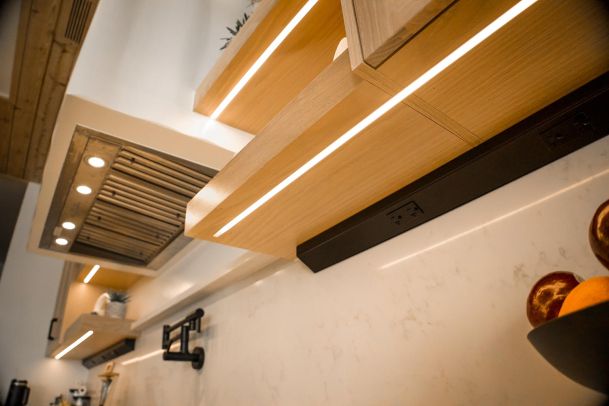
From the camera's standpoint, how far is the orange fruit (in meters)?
0.46

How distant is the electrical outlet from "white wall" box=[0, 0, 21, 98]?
1.50 m

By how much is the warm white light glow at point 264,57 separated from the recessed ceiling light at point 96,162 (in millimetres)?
452

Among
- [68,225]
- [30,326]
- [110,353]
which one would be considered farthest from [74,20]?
[30,326]

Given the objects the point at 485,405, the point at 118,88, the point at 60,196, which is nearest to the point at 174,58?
the point at 118,88

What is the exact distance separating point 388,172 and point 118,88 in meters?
0.85

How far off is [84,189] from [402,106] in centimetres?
148

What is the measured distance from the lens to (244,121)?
4.73 feet

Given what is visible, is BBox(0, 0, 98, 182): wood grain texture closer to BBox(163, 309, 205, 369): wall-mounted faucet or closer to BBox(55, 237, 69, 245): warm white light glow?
BBox(55, 237, 69, 245): warm white light glow

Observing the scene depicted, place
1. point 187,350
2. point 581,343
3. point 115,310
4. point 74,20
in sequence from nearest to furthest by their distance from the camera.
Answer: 1. point 581,343
2. point 74,20
3. point 187,350
4. point 115,310

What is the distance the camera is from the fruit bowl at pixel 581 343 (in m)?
0.38

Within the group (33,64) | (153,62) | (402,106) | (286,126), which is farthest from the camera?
(153,62)

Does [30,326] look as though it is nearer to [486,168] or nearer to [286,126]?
[286,126]

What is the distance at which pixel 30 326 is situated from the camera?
3576 millimetres

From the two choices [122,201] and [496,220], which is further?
[122,201]
